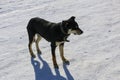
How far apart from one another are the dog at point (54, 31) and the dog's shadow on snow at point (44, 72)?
28cm

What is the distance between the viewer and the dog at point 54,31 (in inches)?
307

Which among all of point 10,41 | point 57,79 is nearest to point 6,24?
point 10,41

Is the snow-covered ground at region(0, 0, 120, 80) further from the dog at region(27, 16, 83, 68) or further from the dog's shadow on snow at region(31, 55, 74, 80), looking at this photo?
the dog at region(27, 16, 83, 68)

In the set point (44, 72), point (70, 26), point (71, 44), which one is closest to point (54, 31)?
point (70, 26)

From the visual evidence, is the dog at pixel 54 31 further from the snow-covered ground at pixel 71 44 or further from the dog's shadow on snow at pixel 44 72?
the snow-covered ground at pixel 71 44

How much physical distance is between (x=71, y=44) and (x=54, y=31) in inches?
74.4

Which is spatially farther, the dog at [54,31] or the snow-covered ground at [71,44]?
the snow-covered ground at [71,44]

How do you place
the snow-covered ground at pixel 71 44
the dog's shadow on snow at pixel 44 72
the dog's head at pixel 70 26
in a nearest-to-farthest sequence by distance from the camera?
1. the dog's head at pixel 70 26
2. the dog's shadow on snow at pixel 44 72
3. the snow-covered ground at pixel 71 44

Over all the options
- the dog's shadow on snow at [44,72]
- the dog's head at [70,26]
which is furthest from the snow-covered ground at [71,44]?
the dog's head at [70,26]

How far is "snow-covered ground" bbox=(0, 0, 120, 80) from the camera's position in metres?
8.12

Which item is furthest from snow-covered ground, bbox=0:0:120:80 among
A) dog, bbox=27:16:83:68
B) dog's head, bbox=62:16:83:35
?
dog's head, bbox=62:16:83:35

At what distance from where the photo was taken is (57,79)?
7848mm

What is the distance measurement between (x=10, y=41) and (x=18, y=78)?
293cm

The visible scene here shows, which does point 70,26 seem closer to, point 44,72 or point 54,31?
point 54,31
